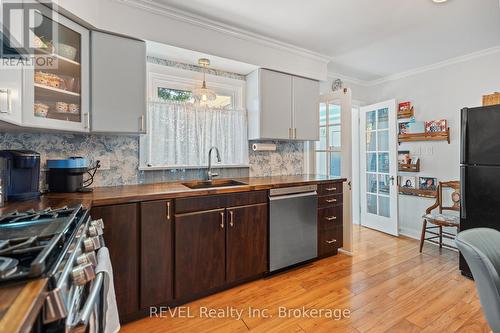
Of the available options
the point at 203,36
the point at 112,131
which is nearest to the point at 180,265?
the point at 112,131

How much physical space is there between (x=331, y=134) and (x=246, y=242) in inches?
74.4

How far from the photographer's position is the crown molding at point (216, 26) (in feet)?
6.94

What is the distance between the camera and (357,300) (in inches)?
83.5

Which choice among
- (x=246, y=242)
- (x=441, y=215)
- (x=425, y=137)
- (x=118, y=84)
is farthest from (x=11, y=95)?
(x=425, y=137)

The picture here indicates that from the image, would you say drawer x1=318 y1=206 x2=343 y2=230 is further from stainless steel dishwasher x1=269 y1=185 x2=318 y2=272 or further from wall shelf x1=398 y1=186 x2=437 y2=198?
wall shelf x1=398 y1=186 x2=437 y2=198

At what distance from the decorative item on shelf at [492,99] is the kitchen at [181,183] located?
0.58ft

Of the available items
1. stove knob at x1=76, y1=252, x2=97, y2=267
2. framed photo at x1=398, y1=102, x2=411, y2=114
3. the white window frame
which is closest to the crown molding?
the white window frame

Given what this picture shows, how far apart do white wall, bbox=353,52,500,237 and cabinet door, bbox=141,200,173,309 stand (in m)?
3.64

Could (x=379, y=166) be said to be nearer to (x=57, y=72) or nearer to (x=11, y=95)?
(x=57, y=72)

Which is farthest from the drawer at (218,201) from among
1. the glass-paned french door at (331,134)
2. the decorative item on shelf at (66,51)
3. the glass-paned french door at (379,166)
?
the glass-paned french door at (379,166)

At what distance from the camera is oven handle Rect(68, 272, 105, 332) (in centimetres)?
74

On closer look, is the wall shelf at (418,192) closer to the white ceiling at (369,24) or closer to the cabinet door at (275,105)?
the white ceiling at (369,24)

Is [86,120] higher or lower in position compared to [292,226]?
higher

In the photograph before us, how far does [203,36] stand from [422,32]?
2319mm
